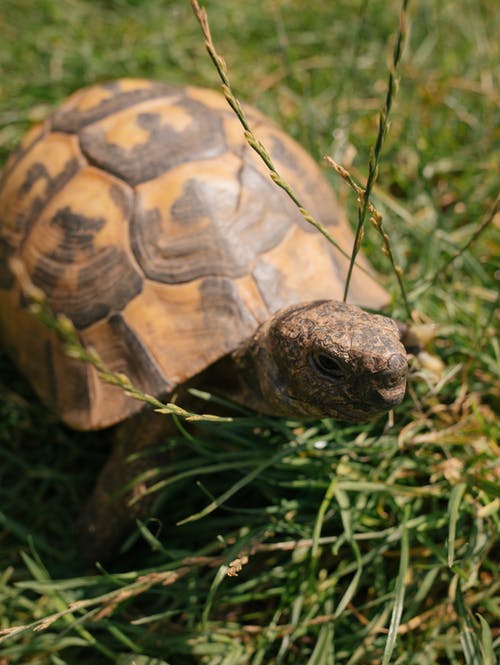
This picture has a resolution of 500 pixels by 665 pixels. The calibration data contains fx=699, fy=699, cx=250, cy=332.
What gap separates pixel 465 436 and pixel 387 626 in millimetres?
712

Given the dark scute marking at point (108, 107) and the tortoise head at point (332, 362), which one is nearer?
the tortoise head at point (332, 362)

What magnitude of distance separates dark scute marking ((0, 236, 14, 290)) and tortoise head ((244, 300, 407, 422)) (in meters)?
1.26

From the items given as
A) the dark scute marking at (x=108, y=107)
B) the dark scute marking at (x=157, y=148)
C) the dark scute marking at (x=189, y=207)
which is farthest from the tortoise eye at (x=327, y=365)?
the dark scute marking at (x=108, y=107)

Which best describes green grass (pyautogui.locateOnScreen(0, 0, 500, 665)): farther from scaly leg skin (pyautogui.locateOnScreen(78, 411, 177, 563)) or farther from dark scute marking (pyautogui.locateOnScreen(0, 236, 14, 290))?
dark scute marking (pyautogui.locateOnScreen(0, 236, 14, 290))

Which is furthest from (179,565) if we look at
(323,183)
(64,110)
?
(64,110)

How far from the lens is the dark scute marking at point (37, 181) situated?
266 cm

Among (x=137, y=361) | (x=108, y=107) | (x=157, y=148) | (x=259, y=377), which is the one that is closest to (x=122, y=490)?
(x=137, y=361)

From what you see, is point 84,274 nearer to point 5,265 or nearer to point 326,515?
point 5,265

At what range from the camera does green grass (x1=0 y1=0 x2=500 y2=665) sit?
7.55 ft

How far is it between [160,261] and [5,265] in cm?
83

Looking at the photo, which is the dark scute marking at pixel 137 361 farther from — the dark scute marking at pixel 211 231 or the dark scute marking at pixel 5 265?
the dark scute marking at pixel 5 265

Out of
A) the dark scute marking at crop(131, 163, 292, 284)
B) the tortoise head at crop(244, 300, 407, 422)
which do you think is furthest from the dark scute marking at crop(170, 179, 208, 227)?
the tortoise head at crop(244, 300, 407, 422)

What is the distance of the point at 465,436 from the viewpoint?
2525mm

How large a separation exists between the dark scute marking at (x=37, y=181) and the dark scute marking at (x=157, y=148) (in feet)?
0.30
